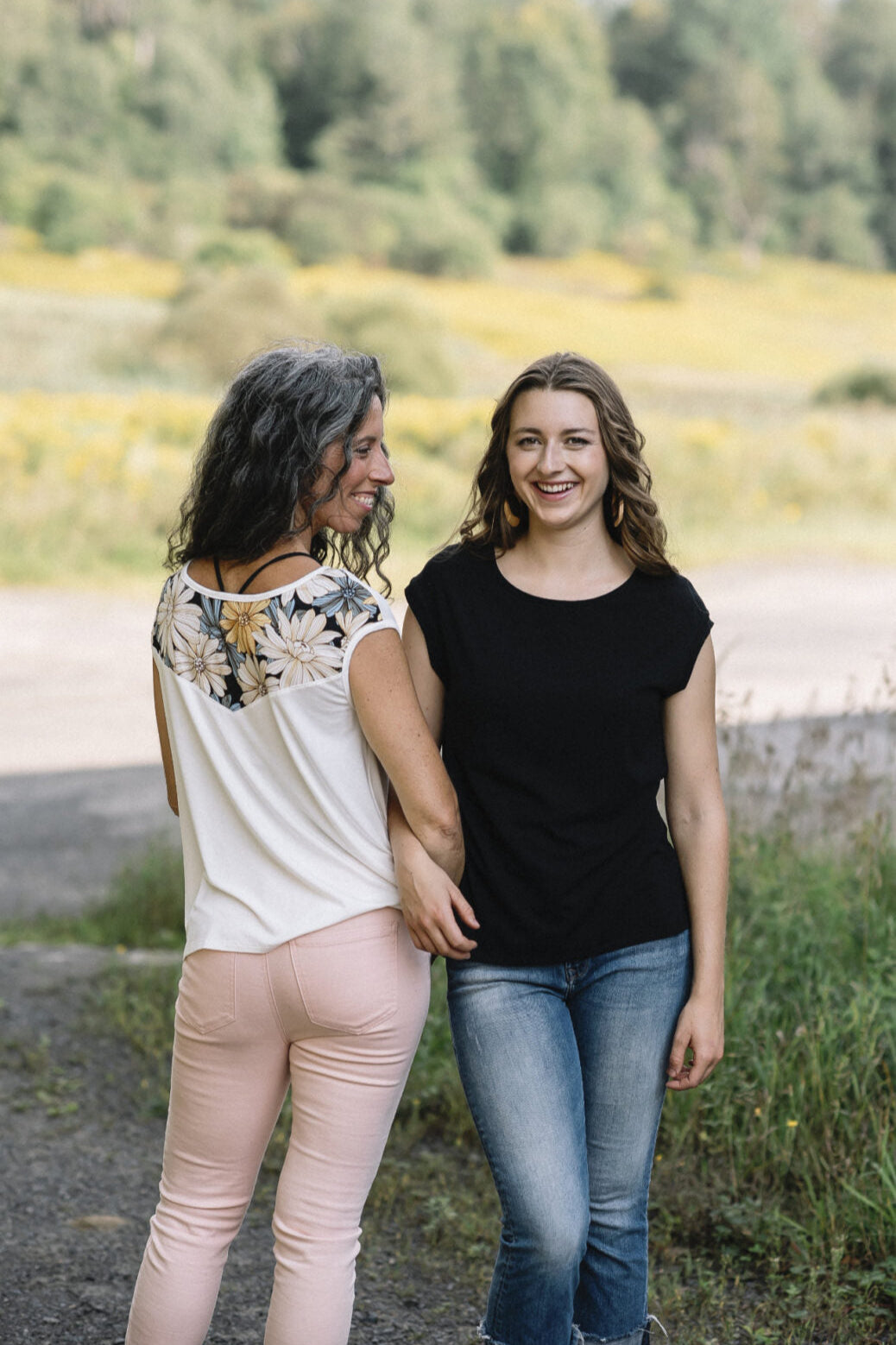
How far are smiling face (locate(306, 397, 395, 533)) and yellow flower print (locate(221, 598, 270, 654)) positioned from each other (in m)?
0.18

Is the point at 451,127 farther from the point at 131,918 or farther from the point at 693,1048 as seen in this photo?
→ the point at 693,1048

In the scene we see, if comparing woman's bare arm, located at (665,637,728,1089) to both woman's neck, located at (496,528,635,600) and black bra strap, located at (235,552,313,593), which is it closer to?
woman's neck, located at (496,528,635,600)

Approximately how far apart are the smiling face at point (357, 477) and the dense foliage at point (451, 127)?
2302cm

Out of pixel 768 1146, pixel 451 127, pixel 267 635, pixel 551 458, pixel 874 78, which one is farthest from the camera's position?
pixel 451 127

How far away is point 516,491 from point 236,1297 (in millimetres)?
1760

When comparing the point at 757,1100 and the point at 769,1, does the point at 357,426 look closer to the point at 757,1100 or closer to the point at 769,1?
the point at 757,1100

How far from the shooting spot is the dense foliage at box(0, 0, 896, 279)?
80.8 feet

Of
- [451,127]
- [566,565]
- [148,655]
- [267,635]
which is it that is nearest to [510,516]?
[566,565]

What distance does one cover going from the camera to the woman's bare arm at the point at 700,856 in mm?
2150

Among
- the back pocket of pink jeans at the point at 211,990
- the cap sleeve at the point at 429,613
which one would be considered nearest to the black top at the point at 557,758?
the cap sleeve at the point at 429,613

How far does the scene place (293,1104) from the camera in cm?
199

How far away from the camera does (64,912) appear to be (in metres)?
5.70

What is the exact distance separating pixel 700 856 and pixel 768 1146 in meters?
1.30

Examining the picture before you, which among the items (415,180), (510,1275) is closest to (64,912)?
(510,1275)
